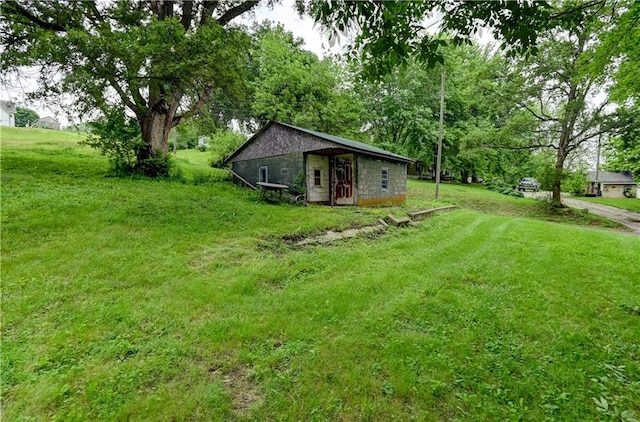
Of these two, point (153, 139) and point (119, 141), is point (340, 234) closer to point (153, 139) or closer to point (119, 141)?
point (153, 139)

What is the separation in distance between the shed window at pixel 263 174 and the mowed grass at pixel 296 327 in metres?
8.12

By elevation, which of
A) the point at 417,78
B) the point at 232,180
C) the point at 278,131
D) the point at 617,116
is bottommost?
the point at 232,180

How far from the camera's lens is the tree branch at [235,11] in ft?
36.2

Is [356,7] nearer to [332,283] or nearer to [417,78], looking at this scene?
[332,283]

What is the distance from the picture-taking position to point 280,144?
13.3m

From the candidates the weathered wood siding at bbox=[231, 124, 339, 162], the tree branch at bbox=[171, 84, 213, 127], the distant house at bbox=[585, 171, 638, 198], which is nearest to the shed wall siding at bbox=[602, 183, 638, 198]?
the distant house at bbox=[585, 171, 638, 198]

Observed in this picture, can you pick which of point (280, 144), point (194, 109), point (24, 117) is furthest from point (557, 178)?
point (24, 117)

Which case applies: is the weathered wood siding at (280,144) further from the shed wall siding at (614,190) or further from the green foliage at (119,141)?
the shed wall siding at (614,190)

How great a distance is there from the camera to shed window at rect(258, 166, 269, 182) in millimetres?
14336

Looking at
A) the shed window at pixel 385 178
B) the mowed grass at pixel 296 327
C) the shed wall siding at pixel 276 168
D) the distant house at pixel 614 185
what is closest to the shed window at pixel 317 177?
the shed wall siding at pixel 276 168

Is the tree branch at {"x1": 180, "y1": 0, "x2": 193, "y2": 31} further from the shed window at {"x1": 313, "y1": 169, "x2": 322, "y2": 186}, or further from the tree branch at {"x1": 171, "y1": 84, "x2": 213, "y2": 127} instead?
the shed window at {"x1": 313, "y1": 169, "x2": 322, "y2": 186}

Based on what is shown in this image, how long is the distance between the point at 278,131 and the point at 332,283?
1055 centimetres

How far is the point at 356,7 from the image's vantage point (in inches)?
111

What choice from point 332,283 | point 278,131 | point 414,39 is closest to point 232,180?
point 278,131
